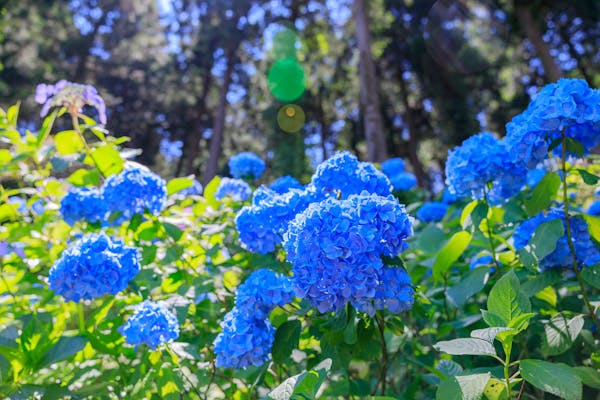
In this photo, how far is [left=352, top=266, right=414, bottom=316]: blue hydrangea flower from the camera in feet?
3.81

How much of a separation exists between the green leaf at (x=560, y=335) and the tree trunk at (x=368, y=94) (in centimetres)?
463

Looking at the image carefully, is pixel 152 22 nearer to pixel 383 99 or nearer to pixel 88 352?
pixel 383 99

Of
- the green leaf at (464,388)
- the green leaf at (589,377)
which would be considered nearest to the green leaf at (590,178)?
the green leaf at (589,377)

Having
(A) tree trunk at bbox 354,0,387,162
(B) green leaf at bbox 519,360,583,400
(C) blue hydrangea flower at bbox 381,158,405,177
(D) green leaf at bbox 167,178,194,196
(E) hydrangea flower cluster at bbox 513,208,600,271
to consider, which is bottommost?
(B) green leaf at bbox 519,360,583,400

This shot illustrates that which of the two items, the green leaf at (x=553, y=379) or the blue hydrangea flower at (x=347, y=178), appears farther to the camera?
the blue hydrangea flower at (x=347, y=178)

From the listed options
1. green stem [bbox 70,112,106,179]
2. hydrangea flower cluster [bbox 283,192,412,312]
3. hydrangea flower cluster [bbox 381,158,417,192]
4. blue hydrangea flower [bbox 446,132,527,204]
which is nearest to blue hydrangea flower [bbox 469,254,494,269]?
blue hydrangea flower [bbox 446,132,527,204]

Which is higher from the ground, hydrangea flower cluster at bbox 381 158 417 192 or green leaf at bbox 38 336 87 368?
hydrangea flower cluster at bbox 381 158 417 192

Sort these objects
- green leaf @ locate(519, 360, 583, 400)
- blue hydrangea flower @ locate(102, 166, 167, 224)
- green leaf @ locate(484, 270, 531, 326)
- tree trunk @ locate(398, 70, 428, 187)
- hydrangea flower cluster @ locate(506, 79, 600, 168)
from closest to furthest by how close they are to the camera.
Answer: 1. green leaf @ locate(519, 360, 583, 400)
2. green leaf @ locate(484, 270, 531, 326)
3. hydrangea flower cluster @ locate(506, 79, 600, 168)
4. blue hydrangea flower @ locate(102, 166, 167, 224)
5. tree trunk @ locate(398, 70, 428, 187)

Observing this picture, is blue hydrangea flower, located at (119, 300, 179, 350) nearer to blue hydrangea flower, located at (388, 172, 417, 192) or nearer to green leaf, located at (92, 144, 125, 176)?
green leaf, located at (92, 144, 125, 176)

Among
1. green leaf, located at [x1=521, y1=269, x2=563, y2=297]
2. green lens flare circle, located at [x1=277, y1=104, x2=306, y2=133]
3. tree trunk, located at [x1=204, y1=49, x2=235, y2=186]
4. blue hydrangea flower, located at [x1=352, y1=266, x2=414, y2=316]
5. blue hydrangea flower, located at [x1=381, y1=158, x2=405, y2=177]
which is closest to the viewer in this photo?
blue hydrangea flower, located at [x1=352, y1=266, x2=414, y2=316]

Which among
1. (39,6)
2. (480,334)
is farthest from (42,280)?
(39,6)

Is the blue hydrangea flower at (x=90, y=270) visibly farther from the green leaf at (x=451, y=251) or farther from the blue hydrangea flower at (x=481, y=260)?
the blue hydrangea flower at (x=481, y=260)

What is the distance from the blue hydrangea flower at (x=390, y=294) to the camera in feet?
3.81

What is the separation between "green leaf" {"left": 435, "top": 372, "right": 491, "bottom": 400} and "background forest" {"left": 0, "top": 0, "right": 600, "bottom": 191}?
46.1ft
